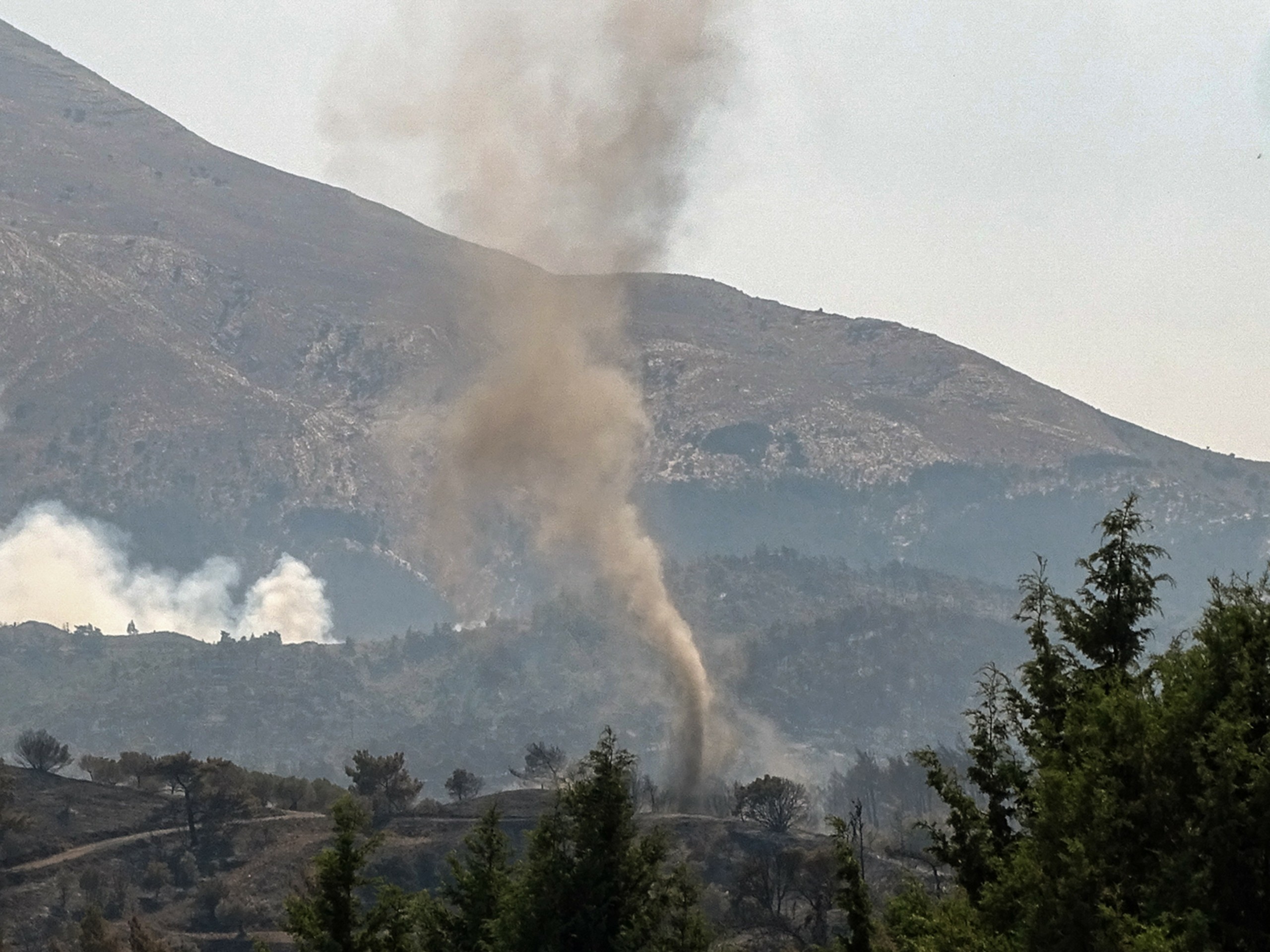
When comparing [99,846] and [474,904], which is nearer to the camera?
[474,904]

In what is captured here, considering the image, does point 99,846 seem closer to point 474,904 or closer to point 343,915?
point 474,904

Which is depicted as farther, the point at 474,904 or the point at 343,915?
the point at 474,904

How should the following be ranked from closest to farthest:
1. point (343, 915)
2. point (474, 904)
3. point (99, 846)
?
point (343, 915)
point (474, 904)
point (99, 846)

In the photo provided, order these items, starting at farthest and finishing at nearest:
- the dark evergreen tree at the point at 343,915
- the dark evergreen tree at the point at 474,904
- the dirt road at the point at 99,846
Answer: the dirt road at the point at 99,846, the dark evergreen tree at the point at 474,904, the dark evergreen tree at the point at 343,915

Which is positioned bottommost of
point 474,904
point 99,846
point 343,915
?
point 343,915

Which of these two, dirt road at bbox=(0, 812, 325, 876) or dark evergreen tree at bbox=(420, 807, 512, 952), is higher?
dirt road at bbox=(0, 812, 325, 876)

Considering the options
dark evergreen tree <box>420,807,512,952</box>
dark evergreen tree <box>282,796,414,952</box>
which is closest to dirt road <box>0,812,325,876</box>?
dark evergreen tree <box>420,807,512,952</box>

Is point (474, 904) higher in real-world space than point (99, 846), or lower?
lower

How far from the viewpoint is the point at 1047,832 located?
52344 millimetres

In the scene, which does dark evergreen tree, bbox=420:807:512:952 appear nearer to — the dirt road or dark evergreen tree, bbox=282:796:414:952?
dark evergreen tree, bbox=282:796:414:952

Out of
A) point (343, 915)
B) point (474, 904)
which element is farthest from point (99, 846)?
point (343, 915)

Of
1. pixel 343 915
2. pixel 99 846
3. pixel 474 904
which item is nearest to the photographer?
pixel 343 915

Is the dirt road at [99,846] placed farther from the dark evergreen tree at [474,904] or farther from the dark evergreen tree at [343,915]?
the dark evergreen tree at [343,915]

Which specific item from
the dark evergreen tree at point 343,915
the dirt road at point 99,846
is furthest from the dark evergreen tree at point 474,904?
the dirt road at point 99,846
